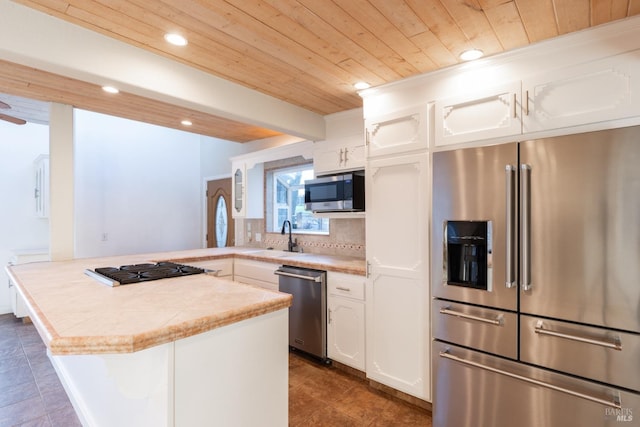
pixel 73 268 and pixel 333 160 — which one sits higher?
pixel 333 160

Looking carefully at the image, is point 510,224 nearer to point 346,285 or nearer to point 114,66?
point 346,285

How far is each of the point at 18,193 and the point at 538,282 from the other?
595cm

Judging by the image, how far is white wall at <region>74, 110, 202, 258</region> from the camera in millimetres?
4555

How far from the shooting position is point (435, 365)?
2.00m

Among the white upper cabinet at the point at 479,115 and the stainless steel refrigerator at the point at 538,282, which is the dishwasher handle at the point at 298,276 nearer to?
the stainless steel refrigerator at the point at 538,282

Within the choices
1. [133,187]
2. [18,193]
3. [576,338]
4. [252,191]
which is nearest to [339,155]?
[252,191]

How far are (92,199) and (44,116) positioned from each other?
1249 millimetres

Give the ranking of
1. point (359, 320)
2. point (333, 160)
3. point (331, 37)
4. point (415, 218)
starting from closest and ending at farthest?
point (331, 37) < point (415, 218) < point (359, 320) < point (333, 160)

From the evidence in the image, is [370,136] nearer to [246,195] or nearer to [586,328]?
[586,328]

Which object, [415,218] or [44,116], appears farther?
[44,116]

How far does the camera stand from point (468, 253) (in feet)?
6.23

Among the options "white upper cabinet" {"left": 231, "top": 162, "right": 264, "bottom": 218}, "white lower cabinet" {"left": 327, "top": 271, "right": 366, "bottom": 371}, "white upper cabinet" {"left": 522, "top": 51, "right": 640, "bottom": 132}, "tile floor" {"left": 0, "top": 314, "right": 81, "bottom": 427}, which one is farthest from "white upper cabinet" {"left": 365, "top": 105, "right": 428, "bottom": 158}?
"tile floor" {"left": 0, "top": 314, "right": 81, "bottom": 427}

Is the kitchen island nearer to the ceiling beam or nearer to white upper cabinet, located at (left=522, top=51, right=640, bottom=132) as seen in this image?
the ceiling beam

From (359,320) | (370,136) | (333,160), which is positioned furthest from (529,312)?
(333,160)
